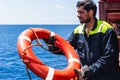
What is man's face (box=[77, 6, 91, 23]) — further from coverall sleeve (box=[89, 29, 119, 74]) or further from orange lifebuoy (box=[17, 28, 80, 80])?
orange lifebuoy (box=[17, 28, 80, 80])

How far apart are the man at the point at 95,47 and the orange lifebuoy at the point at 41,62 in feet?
0.75

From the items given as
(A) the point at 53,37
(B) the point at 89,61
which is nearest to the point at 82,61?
(B) the point at 89,61

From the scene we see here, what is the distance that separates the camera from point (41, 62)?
13.5ft

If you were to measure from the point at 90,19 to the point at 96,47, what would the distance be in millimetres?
342

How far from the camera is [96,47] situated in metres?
3.92

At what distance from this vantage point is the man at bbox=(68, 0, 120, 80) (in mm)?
3842

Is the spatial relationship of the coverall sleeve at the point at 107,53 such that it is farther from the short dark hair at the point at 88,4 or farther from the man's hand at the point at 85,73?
the short dark hair at the point at 88,4

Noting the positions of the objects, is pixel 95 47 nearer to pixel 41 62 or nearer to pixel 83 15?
pixel 83 15

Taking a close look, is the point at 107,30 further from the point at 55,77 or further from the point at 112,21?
the point at 112,21

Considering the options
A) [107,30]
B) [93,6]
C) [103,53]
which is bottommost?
[103,53]

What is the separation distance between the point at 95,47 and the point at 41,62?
2.31 feet

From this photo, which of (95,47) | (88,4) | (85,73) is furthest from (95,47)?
(88,4)

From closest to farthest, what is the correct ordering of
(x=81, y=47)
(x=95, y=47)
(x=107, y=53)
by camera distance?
(x=107, y=53) → (x=95, y=47) → (x=81, y=47)

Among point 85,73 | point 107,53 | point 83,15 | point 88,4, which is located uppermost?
point 88,4
